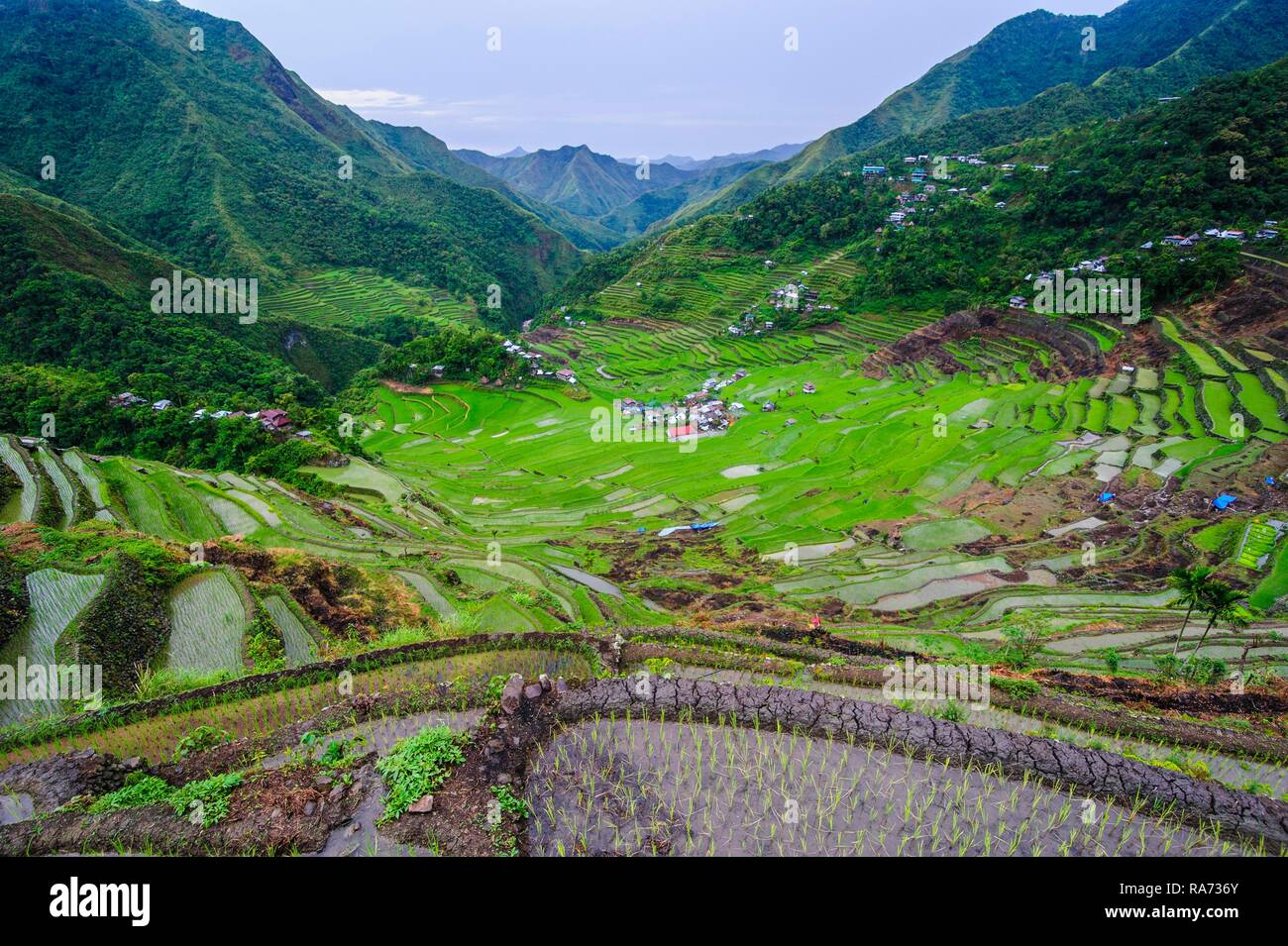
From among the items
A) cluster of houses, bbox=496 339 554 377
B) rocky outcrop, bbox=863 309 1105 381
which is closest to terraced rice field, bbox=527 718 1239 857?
rocky outcrop, bbox=863 309 1105 381

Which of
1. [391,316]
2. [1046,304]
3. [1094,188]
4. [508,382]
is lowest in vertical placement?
[508,382]

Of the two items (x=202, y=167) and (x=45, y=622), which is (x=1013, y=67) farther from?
(x=45, y=622)

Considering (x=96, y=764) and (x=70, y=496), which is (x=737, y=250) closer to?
(x=70, y=496)

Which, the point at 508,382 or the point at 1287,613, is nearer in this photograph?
the point at 1287,613

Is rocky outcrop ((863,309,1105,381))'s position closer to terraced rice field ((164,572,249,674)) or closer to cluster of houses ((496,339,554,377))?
cluster of houses ((496,339,554,377))

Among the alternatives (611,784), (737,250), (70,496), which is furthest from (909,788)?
(737,250)

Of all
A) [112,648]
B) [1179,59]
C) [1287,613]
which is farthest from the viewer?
[1179,59]

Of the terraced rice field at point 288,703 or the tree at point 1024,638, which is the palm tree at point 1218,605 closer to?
the tree at point 1024,638
